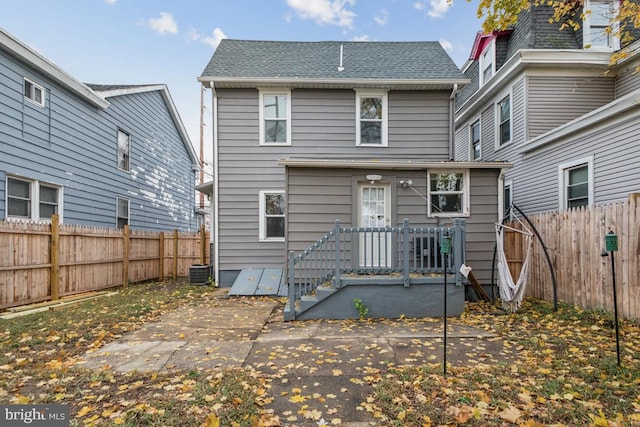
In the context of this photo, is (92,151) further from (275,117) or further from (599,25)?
(599,25)

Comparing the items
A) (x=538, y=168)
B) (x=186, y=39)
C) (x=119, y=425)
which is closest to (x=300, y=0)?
(x=186, y=39)

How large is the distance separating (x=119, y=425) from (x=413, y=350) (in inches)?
125

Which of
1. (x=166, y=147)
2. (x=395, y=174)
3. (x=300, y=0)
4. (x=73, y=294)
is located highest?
(x=300, y=0)

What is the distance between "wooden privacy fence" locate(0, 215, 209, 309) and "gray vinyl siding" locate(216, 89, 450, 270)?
270 centimetres

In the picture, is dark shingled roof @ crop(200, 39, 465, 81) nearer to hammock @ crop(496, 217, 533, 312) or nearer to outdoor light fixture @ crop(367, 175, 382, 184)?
outdoor light fixture @ crop(367, 175, 382, 184)

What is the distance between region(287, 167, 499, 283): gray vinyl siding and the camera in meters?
7.03

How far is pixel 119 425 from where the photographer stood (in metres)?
2.44

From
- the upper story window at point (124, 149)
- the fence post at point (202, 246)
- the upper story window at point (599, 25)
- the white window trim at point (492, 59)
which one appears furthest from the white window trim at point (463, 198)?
the upper story window at point (124, 149)

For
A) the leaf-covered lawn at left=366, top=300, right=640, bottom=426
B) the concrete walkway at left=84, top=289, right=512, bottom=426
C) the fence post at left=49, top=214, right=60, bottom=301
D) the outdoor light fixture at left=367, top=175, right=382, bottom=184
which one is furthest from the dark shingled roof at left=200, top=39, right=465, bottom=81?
the leaf-covered lawn at left=366, top=300, right=640, bottom=426

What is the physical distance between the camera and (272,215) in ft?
29.0

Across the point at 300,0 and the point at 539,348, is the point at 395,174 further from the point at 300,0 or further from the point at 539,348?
the point at 300,0

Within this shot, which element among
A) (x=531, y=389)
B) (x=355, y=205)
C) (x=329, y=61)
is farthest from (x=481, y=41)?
(x=531, y=389)

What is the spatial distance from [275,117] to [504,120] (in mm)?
7321

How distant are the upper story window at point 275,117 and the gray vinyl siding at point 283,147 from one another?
142mm
